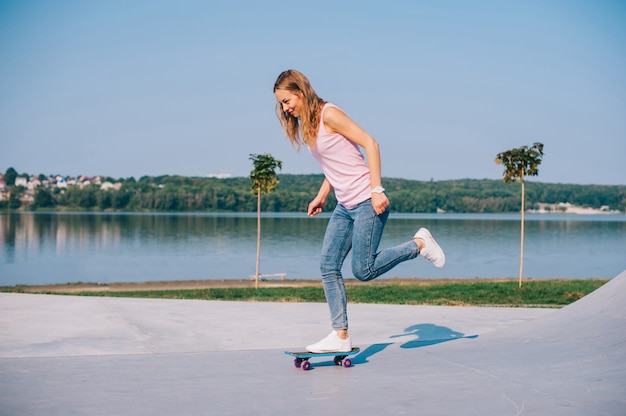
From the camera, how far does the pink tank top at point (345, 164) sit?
15.6 ft

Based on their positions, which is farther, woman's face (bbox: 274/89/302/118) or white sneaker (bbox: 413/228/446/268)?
white sneaker (bbox: 413/228/446/268)

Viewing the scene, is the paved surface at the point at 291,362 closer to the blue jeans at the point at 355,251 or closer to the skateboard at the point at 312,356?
the skateboard at the point at 312,356

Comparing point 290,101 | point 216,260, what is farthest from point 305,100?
point 216,260

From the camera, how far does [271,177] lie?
28.0 metres

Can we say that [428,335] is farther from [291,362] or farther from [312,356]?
[312,356]

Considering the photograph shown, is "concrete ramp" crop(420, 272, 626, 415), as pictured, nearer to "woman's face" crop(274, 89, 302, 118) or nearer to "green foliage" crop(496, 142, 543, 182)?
"woman's face" crop(274, 89, 302, 118)

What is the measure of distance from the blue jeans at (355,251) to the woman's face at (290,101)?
75cm

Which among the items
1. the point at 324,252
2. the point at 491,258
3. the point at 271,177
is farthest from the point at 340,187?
→ the point at 491,258

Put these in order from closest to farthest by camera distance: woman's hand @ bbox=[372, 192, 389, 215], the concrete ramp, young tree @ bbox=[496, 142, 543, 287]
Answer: the concrete ramp
woman's hand @ bbox=[372, 192, 389, 215]
young tree @ bbox=[496, 142, 543, 287]

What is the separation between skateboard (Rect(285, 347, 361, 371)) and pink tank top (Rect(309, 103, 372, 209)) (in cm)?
102

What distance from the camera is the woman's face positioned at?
4762 mm

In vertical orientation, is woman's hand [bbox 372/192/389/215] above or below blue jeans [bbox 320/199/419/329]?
above

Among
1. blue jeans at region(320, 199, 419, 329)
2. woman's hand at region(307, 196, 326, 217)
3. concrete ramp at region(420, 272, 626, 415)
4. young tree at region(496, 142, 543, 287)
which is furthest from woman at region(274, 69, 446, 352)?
young tree at region(496, 142, 543, 287)

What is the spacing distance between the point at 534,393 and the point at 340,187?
5.97ft
